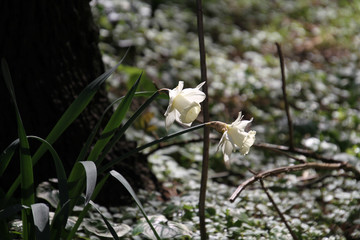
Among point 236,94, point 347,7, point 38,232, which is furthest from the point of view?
point 347,7

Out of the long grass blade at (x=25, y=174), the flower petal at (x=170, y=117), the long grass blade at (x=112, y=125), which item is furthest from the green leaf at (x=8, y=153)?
the flower petal at (x=170, y=117)

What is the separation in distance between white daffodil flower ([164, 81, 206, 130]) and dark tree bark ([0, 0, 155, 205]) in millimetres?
933

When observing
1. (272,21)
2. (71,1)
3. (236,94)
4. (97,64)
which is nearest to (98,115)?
(97,64)

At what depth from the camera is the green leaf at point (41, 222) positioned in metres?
1.06

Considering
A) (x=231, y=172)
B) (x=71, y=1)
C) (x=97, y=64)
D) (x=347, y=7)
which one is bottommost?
(x=231, y=172)

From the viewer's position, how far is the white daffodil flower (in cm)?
116

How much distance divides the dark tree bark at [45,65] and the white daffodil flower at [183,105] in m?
0.93

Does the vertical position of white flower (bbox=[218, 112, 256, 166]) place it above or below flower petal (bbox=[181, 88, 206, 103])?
below

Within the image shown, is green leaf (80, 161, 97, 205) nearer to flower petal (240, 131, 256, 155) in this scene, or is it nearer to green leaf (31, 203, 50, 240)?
green leaf (31, 203, 50, 240)

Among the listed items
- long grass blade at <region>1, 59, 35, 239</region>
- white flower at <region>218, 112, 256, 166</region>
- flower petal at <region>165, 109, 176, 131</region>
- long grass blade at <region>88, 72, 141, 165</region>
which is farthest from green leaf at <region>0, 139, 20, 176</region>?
white flower at <region>218, 112, 256, 166</region>

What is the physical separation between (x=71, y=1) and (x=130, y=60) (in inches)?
81.0

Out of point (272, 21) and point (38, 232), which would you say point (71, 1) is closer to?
point (38, 232)

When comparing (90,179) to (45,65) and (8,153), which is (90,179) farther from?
(45,65)

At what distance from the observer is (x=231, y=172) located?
8.67ft
